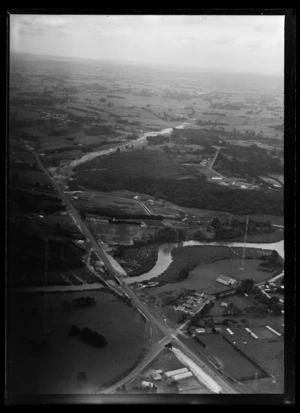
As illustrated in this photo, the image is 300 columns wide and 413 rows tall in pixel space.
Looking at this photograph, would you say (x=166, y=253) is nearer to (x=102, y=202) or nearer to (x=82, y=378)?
(x=102, y=202)

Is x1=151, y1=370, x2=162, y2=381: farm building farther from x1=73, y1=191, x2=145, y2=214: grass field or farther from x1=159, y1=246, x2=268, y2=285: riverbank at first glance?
x1=73, y1=191, x2=145, y2=214: grass field

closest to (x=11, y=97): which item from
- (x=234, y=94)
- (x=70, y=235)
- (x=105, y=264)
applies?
(x=70, y=235)

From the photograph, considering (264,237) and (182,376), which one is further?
(264,237)

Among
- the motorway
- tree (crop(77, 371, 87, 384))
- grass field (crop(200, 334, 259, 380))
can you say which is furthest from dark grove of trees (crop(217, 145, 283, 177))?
tree (crop(77, 371, 87, 384))

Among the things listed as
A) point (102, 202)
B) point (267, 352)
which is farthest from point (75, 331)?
point (267, 352)

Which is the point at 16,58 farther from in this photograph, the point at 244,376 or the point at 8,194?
the point at 244,376

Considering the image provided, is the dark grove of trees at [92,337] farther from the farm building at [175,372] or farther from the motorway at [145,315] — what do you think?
the farm building at [175,372]
